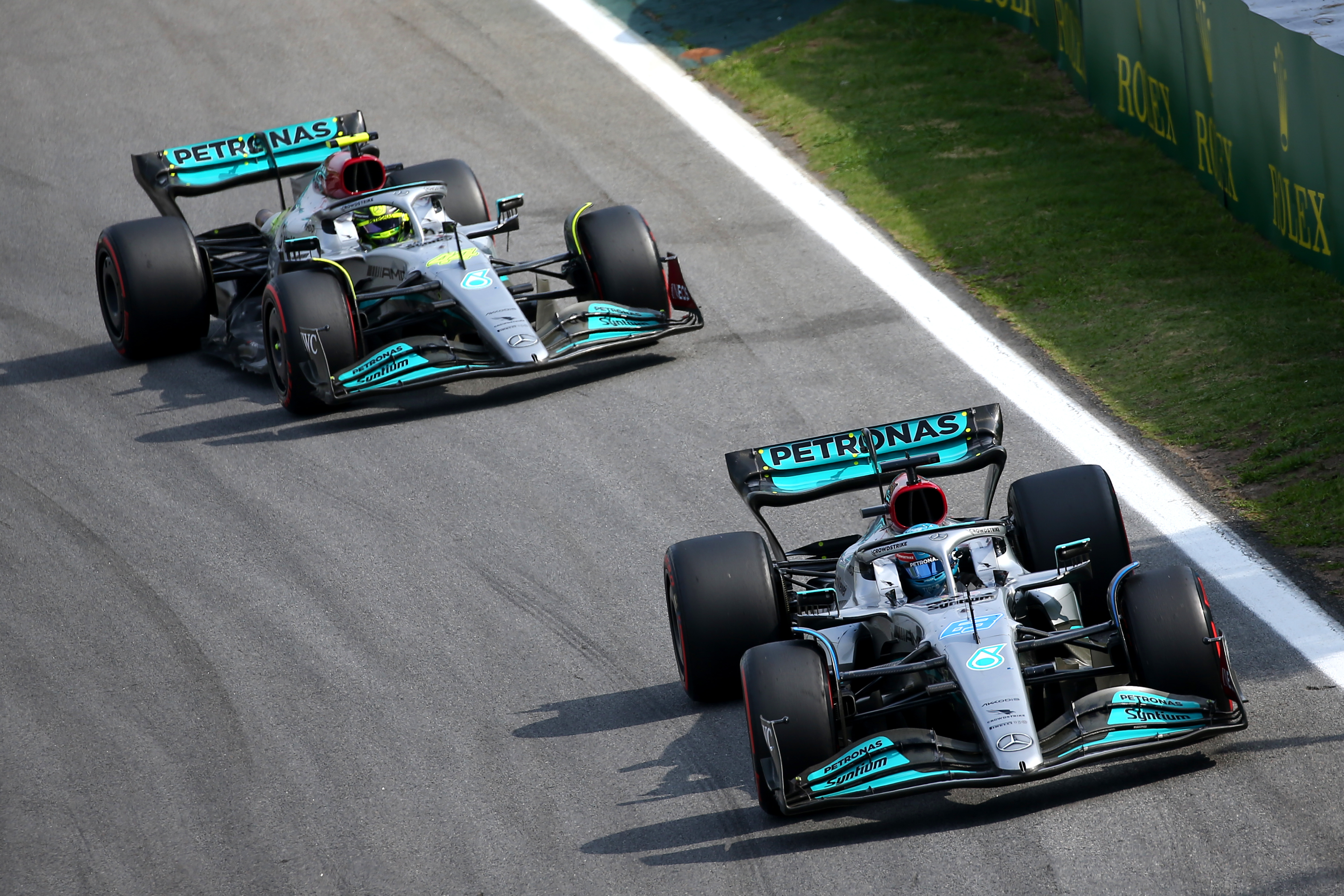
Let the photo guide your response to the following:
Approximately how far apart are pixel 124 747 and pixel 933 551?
4.07m

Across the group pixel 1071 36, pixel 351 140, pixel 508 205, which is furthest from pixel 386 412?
pixel 1071 36

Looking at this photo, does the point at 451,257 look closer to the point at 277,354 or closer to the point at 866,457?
the point at 277,354

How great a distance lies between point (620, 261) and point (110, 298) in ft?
14.7

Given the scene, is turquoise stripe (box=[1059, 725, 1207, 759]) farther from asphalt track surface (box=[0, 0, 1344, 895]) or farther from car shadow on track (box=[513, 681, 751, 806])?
car shadow on track (box=[513, 681, 751, 806])

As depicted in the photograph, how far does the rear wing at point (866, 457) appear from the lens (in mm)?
8133

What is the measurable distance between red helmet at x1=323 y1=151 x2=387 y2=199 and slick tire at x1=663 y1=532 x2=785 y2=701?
6794 millimetres

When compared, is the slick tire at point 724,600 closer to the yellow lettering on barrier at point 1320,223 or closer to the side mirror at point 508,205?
the side mirror at point 508,205

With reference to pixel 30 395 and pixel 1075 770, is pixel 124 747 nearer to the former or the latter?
pixel 1075 770

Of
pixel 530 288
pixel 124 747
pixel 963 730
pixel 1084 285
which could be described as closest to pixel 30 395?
pixel 530 288

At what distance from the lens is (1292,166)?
40.4 feet

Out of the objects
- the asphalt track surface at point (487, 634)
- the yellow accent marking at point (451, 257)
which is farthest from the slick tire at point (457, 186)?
the yellow accent marking at point (451, 257)

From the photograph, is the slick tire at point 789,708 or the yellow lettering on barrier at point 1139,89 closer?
the slick tire at point 789,708

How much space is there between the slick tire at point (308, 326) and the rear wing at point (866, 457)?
486cm

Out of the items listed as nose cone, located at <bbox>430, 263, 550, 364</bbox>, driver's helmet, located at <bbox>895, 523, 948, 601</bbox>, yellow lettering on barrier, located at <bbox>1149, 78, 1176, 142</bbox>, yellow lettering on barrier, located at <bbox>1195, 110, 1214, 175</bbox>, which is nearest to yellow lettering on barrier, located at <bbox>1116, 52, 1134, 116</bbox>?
yellow lettering on barrier, located at <bbox>1149, 78, 1176, 142</bbox>
